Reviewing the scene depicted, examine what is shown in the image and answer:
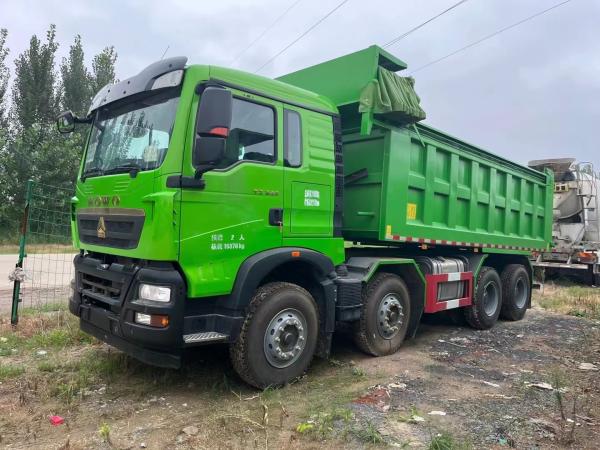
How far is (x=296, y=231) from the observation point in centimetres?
454

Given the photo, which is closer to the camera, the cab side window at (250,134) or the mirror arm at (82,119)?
the cab side window at (250,134)

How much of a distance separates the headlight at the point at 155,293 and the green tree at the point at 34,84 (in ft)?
84.2

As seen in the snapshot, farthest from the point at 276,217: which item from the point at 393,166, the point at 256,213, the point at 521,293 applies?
the point at 521,293

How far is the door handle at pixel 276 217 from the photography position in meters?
4.32

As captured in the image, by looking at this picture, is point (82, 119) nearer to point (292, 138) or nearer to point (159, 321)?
point (292, 138)

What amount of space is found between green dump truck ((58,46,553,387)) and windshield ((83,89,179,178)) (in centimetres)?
2

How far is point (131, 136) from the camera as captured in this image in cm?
425

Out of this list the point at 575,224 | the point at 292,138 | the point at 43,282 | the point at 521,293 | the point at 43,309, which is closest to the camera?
the point at 292,138

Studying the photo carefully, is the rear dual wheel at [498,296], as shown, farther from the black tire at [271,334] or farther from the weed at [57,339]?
the weed at [57,339]

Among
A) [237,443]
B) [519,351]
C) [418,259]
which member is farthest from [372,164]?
[237,443]

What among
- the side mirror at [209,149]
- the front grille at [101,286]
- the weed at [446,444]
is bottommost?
Answer: the weed at [446,444]

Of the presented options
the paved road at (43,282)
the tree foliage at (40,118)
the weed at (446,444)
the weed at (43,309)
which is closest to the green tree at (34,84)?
the tree foliage at (40,118)

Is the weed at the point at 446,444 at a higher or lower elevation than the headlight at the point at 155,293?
lower

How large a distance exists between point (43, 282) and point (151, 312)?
9209mm
